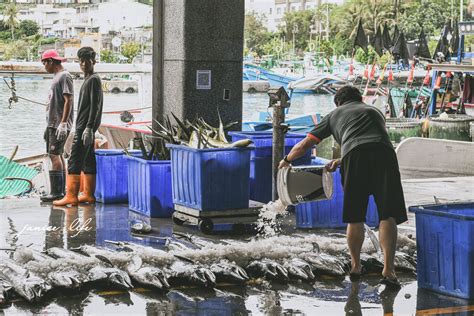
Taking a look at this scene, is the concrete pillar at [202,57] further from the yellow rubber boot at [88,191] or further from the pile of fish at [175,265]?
the pile of fish at [175,265]

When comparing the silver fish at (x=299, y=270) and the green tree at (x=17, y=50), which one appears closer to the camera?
the silver fish at (x=299, y=270)

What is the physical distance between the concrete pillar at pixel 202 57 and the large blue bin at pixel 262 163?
3.57ft

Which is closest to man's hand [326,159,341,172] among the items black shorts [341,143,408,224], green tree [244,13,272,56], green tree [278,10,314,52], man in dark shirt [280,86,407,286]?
man in dark shirt [280,86,407,286]

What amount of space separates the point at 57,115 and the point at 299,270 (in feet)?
17.5

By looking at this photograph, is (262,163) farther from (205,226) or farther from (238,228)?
(205,226)

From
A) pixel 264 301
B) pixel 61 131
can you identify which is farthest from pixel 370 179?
pixel 61 131

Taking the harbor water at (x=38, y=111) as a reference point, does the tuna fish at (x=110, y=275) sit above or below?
above

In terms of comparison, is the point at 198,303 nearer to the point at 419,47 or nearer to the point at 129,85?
the point at 419,47

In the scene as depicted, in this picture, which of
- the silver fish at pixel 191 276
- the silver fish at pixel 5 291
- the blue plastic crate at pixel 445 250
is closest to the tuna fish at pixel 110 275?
the silver fish at pixel 191 276

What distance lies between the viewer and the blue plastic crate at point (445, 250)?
751cm

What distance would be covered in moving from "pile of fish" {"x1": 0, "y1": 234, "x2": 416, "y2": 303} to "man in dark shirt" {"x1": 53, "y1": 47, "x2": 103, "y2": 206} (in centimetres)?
283

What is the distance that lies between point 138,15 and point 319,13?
74923 mm

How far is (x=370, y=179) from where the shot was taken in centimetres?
827

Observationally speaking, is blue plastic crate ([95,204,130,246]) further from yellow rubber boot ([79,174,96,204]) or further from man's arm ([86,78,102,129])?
man's arm ([86,78,102,129])
